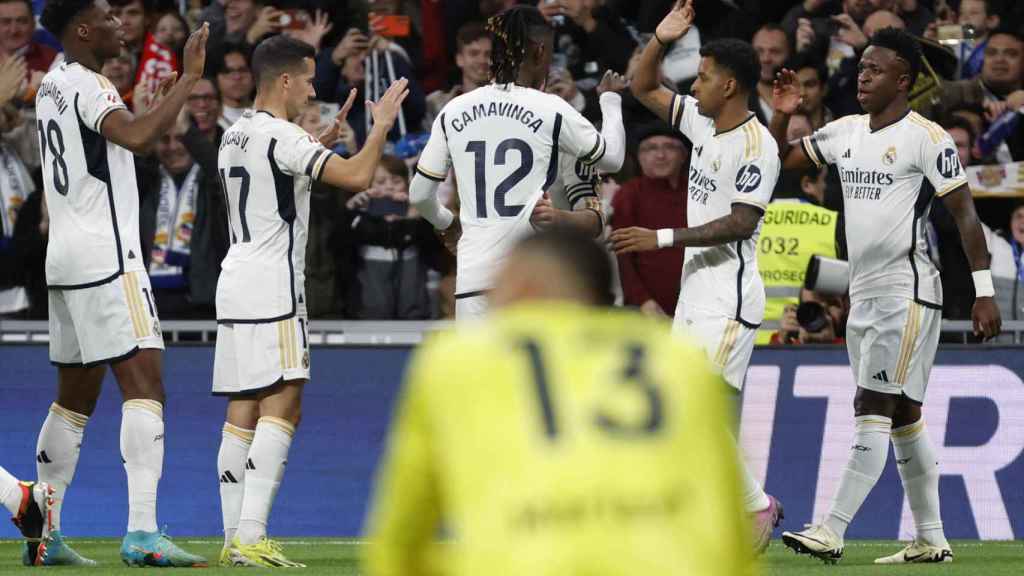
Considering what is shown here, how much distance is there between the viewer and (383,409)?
11477 mm

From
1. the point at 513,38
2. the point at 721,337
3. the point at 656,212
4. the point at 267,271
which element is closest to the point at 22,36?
the point at 656,212

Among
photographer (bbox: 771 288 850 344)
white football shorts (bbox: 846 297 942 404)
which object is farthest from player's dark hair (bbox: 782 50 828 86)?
white football shorts (bbox: 846 297 942 404)

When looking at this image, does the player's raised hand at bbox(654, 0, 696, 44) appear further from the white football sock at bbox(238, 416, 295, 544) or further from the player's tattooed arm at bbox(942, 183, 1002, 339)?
the white football sock at bbox(238, 416, 295, 544)

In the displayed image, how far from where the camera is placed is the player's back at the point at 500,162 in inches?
329

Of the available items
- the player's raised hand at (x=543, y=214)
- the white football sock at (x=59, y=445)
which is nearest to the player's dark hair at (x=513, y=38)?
the player's raised hand at (x=543, y=214)

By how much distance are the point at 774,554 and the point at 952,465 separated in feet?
6.26

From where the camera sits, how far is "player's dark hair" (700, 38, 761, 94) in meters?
8.85

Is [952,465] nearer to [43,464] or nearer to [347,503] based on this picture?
[347,503]

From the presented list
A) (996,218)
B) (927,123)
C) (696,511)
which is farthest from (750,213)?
(696,511)

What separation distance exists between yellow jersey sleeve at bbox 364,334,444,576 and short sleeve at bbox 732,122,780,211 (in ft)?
18.9

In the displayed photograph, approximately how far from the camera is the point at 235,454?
28.6ft

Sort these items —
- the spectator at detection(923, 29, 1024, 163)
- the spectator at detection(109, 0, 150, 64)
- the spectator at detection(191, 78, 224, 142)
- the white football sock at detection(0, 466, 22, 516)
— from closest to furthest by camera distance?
1. the white football sock at detection(0, 466, 22, 516)
2. the spectator at detection(923, 29, 1024, 163)
3. the spectator at detection(191, 78, 224, 142)
4. the spectator at detection(109, 0, 150, 64)

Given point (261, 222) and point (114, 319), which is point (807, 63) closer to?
point (261, 222)

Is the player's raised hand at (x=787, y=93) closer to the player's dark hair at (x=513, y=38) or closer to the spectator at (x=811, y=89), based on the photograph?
the player's dark hair at (x=513, y=38)
